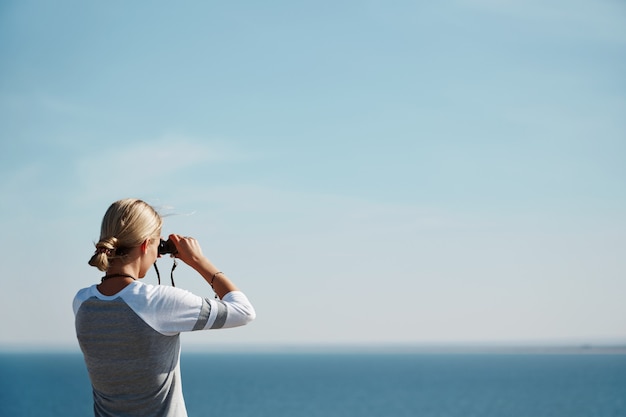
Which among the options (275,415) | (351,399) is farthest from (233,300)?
(351,399)

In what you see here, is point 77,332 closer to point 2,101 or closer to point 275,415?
point 2,101

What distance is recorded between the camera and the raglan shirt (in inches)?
41.6

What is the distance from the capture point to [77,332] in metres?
1.11

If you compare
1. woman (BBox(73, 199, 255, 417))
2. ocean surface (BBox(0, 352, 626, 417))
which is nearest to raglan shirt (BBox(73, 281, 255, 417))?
woman (BBox(73, 199, 255, 417))

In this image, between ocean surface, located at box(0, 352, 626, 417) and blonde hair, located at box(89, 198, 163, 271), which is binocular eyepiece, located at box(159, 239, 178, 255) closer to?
blonde hair, located at box(89, 198, 163, 271)

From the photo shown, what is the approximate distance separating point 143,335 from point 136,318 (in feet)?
0.08

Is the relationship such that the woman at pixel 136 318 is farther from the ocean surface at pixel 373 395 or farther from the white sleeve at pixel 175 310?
the ocean surface at pixel 373 395

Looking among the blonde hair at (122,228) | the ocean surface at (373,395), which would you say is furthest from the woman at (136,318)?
the ocean surface at (373,395)

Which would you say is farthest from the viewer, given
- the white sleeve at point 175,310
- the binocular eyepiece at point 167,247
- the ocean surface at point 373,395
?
→ the ocean surface at point 373,395

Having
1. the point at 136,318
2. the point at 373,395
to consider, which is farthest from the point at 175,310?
the point at 373,395

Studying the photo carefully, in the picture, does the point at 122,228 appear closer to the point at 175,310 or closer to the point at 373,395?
the point at 175,310

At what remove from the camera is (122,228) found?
1.05 meters

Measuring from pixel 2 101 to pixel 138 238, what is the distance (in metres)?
4.94

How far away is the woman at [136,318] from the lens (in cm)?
106
